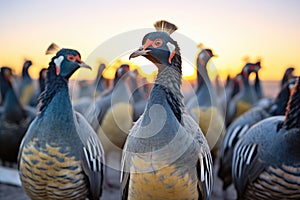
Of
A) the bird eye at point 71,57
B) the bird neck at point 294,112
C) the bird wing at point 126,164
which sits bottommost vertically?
the bird wing at point 126,164

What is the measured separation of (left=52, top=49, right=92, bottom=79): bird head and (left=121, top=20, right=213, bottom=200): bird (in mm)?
1061

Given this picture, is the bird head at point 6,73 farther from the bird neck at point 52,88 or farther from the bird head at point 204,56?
the bird head at point 204,56

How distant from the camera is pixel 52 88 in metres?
3.33

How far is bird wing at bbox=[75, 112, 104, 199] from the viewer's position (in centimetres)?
329

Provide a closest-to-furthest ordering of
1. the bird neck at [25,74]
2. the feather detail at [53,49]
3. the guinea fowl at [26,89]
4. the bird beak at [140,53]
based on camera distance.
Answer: the bird beak at [140,53], the feather detail at [53,49], the bird neck at [25,74], the guinea fowl at [26,89]

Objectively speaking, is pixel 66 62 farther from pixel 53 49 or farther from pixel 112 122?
pixel 112 122

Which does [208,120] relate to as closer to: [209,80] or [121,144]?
[209,80]

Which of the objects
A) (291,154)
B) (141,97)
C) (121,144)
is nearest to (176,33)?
(291,154)

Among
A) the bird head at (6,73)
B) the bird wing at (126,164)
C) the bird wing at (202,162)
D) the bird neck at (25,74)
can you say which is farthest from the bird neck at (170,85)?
the bird neck at (25,74)

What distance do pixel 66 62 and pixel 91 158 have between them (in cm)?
91

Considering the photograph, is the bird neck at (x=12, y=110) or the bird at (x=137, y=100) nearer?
the bird neck at (x=12, y=110)

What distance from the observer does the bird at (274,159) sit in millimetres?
3243

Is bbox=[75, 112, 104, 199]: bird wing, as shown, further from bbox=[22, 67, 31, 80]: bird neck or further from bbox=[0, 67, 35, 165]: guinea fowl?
bbox=[22, 67, 31, 80]: bird neck

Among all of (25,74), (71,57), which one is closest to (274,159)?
(71,57)
